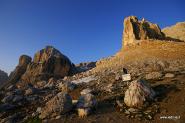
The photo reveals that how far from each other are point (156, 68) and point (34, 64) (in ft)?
149

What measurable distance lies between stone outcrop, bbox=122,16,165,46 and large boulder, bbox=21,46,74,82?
20859mm

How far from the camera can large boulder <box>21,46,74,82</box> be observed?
6222cm

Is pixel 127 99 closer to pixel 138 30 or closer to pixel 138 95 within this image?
pixel 138 95

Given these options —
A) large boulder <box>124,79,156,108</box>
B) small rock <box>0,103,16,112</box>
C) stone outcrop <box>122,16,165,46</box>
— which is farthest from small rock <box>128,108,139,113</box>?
stone outcrop <box>122,16,165,46</box>

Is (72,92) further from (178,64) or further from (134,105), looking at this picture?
(178,64)

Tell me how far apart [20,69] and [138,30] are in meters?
40.3

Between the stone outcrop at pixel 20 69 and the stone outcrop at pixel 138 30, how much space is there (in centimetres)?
3478

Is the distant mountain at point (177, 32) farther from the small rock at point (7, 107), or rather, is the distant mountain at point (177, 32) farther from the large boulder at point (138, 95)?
the small rock at point (7, 107)

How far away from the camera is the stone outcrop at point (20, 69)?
66988 millimetres

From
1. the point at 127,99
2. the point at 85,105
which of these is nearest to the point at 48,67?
the point at 85,105

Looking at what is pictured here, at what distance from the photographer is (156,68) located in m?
29.7

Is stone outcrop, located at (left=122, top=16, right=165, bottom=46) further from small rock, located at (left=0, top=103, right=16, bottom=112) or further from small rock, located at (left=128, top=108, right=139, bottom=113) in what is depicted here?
small rock, located at (left=128, top=108, right=139, bottom=113)

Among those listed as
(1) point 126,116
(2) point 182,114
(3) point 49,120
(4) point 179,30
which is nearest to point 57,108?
(3) point 49,120

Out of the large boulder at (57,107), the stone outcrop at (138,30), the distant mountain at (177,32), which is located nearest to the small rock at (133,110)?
the large boulder at (57,107)
